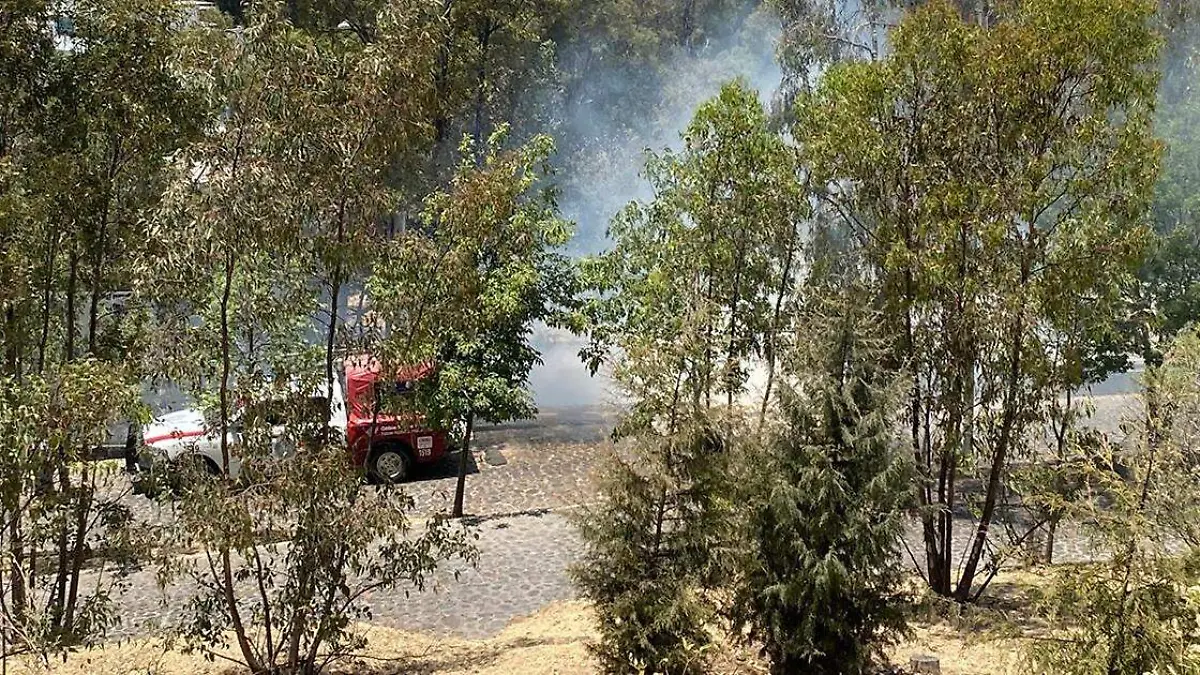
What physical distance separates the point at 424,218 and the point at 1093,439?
8524mm

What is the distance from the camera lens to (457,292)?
811cm

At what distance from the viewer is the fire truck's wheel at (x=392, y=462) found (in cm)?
1655

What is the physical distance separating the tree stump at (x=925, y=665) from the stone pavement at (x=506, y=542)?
6.68 feet

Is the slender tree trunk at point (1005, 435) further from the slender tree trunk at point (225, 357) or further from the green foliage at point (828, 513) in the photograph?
the slender tree trunk at point (225, 357)

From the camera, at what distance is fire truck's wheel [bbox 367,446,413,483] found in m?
16.5

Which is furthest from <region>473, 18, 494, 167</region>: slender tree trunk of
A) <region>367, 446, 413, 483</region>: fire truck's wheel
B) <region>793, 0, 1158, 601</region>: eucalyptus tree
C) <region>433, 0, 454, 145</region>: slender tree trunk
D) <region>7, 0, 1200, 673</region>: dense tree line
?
<region>7, 0, 1200, 673</region>: dense tree line

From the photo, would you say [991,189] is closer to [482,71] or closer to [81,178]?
[81,178]

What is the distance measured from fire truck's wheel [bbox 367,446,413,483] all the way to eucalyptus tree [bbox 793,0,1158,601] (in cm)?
928

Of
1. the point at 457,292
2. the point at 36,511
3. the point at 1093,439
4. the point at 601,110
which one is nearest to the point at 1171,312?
the point at 1093,439

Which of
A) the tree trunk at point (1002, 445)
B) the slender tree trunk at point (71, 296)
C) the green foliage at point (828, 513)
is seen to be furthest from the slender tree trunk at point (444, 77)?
the tree trunk at point (1002, 445)

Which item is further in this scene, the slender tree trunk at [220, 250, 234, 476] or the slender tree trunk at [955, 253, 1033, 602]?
the slender tree trunk at [955, 253, 1033, 602]

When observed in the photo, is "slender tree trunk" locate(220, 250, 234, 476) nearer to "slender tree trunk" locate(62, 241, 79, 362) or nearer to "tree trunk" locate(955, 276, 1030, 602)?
"slender tree trunk" locate(62, 241, 79, 362)

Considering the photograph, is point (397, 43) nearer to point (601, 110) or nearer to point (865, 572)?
point (865, 572)

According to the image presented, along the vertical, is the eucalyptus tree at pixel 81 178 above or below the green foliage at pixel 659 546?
above
